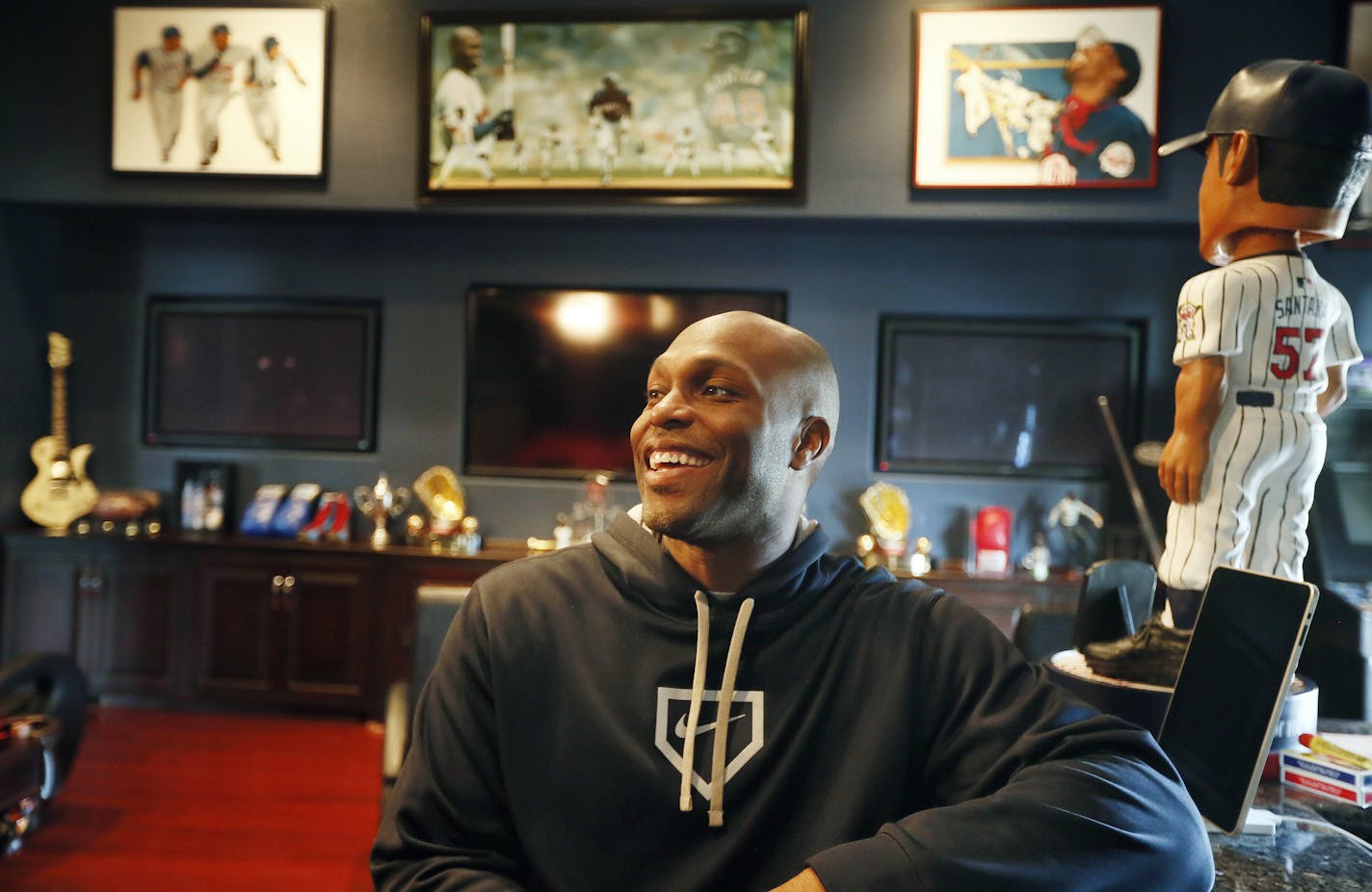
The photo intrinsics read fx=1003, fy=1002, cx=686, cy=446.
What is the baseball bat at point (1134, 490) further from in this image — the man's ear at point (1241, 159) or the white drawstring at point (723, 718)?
the white drawstring at point (723, 718)

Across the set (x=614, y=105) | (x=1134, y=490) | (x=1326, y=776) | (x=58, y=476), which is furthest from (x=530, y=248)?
(x=1326, y=776)

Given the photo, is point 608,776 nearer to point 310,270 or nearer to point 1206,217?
point 1206,217

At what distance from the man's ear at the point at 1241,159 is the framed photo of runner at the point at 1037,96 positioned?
2576mm

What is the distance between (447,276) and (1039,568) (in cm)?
293

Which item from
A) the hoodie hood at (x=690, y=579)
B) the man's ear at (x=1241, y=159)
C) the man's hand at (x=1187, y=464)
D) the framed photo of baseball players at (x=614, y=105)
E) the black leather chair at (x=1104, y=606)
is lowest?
the black leather chair at (x=1104, y=606)

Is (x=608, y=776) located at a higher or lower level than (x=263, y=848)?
higher

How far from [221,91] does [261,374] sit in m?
1.27

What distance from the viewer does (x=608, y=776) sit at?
1135mm

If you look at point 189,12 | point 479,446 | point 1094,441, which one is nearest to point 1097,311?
point 1094,441

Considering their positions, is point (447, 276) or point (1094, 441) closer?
point (1094, 441)

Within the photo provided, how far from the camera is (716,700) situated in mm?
1167

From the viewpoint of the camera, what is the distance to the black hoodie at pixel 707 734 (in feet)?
3.56

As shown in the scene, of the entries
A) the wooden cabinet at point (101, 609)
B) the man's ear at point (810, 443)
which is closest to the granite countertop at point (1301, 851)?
the man's ear at point (810, 443)

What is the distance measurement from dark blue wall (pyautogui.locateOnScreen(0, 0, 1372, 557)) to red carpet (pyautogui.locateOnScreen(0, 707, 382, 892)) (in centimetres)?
119
